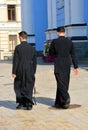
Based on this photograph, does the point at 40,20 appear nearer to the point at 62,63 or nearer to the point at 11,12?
the point at 11,12

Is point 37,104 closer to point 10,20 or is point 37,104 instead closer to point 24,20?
point 24,20

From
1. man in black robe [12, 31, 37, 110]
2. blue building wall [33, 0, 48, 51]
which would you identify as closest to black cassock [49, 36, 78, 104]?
man in black robe [12, 31, 37, 110]

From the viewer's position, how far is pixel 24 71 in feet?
33.6

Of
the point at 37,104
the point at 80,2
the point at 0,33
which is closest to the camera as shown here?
the point at 37,104

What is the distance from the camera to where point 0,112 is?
10156 millimetres

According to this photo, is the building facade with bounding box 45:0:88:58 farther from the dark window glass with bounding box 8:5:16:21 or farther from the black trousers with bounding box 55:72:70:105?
the dark window glass with bounding box 8:5:16:21

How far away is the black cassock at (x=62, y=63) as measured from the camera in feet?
33.2

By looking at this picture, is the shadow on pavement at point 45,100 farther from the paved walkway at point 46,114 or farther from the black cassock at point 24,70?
the black cassock at point 24,70

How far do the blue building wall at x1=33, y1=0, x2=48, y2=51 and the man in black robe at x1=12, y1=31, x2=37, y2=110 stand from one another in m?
29.3

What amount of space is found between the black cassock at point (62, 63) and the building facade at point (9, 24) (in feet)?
142

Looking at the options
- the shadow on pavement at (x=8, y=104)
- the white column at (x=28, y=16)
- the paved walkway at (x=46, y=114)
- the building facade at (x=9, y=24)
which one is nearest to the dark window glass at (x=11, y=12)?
the building facade at (x=9, y=24)

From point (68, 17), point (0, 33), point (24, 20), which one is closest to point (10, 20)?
point (0, 33)

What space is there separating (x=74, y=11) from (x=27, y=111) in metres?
19.5

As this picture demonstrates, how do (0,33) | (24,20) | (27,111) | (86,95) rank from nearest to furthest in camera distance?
(27,111) → (86,95) → (24,20) → (0,33)
